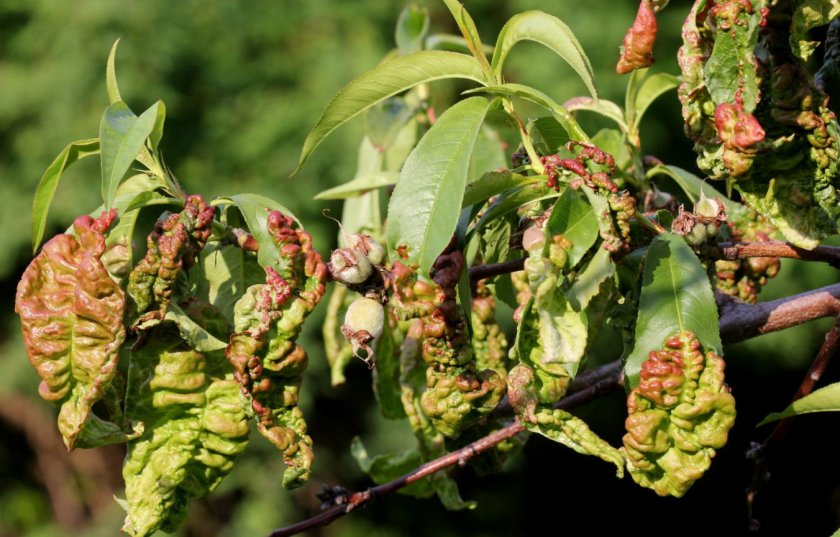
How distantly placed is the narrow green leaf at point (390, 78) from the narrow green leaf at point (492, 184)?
168 millimetres

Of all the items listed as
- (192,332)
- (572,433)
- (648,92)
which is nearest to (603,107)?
(648,92)

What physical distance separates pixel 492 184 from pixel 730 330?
534 millimetres

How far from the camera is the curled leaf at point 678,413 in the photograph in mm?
1193

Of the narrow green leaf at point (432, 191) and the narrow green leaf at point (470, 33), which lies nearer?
the narrow green leaf at point (432, 191)

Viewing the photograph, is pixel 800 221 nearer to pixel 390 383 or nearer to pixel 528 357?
pixel 528 357

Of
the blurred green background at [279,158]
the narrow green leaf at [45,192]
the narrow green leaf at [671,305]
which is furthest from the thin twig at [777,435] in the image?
the blurred green background at [279,158]

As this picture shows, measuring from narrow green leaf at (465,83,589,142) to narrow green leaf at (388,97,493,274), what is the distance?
53 millimetres

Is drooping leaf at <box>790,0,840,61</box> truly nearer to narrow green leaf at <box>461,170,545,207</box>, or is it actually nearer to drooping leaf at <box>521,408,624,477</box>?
narrow green leaf at <box>461,170,545,207</box>

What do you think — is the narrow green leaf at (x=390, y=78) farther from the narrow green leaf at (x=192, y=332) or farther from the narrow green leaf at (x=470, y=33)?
the narrow green leaf at (x=192, y=332)

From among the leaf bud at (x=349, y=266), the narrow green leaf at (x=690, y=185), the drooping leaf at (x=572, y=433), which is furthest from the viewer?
the narrow green leaf at (x=690, y=185)

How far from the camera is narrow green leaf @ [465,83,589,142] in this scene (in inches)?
51.3

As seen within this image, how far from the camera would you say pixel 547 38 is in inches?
55.2

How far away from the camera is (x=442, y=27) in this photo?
17.5ft

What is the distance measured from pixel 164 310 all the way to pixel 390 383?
0.62m
